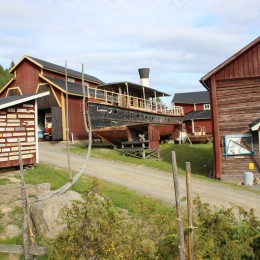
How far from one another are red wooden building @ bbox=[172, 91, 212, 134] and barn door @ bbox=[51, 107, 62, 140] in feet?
76.0

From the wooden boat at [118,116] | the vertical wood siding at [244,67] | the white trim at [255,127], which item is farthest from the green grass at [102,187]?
the vertical wood siding at [244,67]

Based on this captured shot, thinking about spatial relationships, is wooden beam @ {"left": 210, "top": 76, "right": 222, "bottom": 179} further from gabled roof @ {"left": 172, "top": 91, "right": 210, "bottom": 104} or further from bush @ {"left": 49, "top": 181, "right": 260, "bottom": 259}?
gabled roof @ {"left": 172, "top": 91, "right": 210, "bottom": 104}

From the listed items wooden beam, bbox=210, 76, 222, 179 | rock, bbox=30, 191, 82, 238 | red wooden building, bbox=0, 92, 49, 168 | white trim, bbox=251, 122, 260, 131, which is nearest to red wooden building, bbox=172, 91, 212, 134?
wooden beam, bbox=210, 76, 222, 179

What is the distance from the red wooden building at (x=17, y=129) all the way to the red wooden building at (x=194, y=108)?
108 feet

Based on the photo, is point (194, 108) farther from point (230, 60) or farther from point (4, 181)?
point (4, 181)

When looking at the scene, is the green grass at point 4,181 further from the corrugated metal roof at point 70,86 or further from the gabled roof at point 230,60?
the corrugated metal roof at point 70,86

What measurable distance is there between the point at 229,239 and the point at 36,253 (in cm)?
374

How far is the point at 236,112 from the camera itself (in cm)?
1653

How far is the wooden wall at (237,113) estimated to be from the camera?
53.3ft

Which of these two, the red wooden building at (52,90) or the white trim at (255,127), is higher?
the red wooden building at (52,90)

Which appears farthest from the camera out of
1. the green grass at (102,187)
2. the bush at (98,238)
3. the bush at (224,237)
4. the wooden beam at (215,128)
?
the wooden beam at (215,128)

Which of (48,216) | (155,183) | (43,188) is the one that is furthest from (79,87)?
(48,216)

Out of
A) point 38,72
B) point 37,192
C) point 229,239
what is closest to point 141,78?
point 38,72

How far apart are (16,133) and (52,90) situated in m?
14.9
